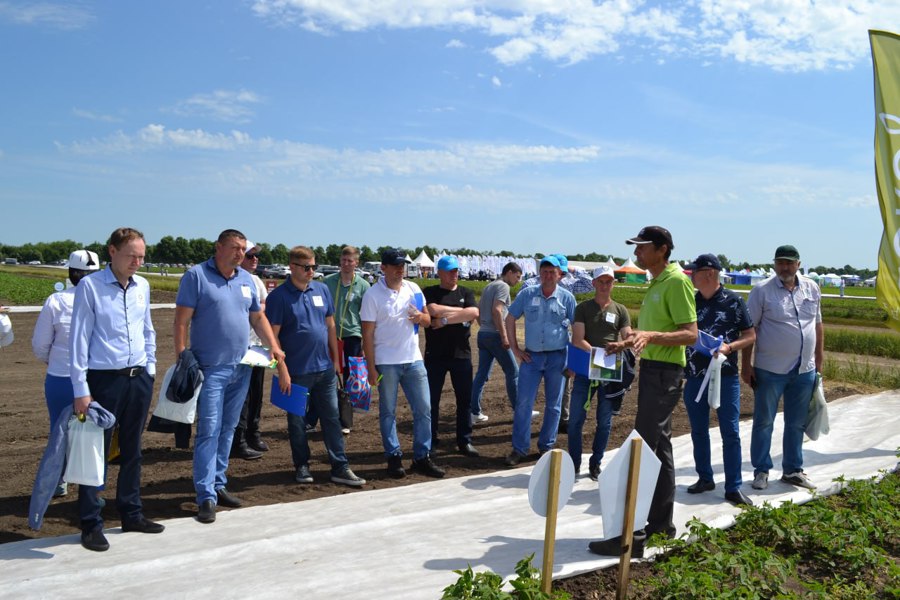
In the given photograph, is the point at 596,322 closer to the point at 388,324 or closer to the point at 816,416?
the point at 388,324

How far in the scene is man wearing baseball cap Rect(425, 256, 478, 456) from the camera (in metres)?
7.14

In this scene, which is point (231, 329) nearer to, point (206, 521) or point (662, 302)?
point (206, 521)

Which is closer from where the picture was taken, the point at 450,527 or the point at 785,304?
the point at 450,527

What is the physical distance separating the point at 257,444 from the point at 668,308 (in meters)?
4.67

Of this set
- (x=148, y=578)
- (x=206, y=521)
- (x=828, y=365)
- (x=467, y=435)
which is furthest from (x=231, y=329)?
(x=828, y=365)

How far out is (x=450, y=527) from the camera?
17.2 ft

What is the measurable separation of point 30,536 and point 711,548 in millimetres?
4596

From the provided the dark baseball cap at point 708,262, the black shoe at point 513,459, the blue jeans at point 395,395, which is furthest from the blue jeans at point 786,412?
the blue jeans at point 395,395

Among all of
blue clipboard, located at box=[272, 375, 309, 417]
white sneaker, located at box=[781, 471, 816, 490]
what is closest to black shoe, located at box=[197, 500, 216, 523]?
blue clipboard, located at box=[272, 375, 309, 417]

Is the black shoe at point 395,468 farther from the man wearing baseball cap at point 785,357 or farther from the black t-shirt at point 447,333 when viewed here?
the man wearing baseball cap at point 785,357

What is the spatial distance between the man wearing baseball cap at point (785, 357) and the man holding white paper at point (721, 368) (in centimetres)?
34

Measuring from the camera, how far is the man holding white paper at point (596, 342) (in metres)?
6.68

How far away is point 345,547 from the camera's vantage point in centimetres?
476

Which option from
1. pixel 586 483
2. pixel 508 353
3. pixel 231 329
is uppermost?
pixel 231 329
